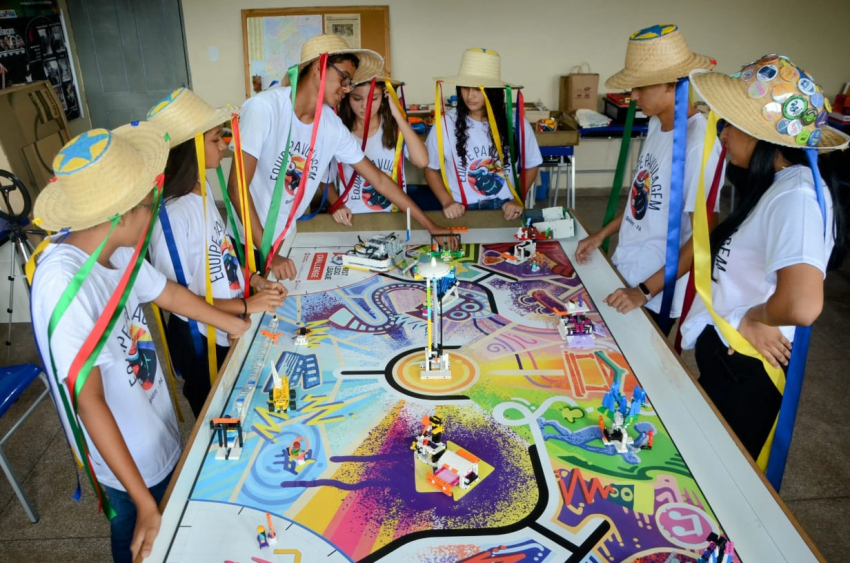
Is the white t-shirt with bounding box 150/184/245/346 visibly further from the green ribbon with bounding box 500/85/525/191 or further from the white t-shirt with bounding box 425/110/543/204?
the green ribbon with bounding box 500/85/525/191

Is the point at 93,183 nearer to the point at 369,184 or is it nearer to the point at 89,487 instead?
the point at 89,487

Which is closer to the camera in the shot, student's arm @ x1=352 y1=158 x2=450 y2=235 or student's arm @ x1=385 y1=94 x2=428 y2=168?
student's arm @ x1=352 y1=158 x2=450 y2=235

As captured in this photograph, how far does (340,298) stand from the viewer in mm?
2188

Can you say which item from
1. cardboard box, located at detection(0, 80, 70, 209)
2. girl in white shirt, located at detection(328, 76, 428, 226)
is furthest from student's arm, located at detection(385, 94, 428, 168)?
cardboard box, located at detection(0, 80, 70, 209)

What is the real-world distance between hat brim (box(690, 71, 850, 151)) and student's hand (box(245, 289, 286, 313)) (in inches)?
54.7

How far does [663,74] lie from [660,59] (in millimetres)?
58

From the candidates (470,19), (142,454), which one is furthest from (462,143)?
(470,19)

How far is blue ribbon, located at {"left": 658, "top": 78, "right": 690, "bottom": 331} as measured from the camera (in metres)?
1.99

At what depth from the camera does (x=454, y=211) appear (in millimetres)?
2793

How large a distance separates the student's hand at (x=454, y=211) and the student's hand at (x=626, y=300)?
3.14ft

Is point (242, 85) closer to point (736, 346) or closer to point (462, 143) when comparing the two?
point (462, 143)

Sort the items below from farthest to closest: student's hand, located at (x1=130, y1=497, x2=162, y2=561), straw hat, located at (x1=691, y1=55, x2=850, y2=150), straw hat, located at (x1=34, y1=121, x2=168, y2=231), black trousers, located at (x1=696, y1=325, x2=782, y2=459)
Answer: black trousers, located at (x1=696, y1=325, x2=782, y2=459)
straw hat, located at (x1=691, y1=55, x2=850, y2=150)
straw hat, located at (x1=34, y1=121, x2=168, y2=231)
student's hand, located at (x1=130, y1=497, x2=162, y2=561)

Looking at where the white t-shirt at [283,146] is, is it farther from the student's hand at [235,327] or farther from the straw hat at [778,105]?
the straw hat at [778,105]

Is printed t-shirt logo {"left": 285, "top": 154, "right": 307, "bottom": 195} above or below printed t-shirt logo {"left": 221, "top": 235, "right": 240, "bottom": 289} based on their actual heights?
above
